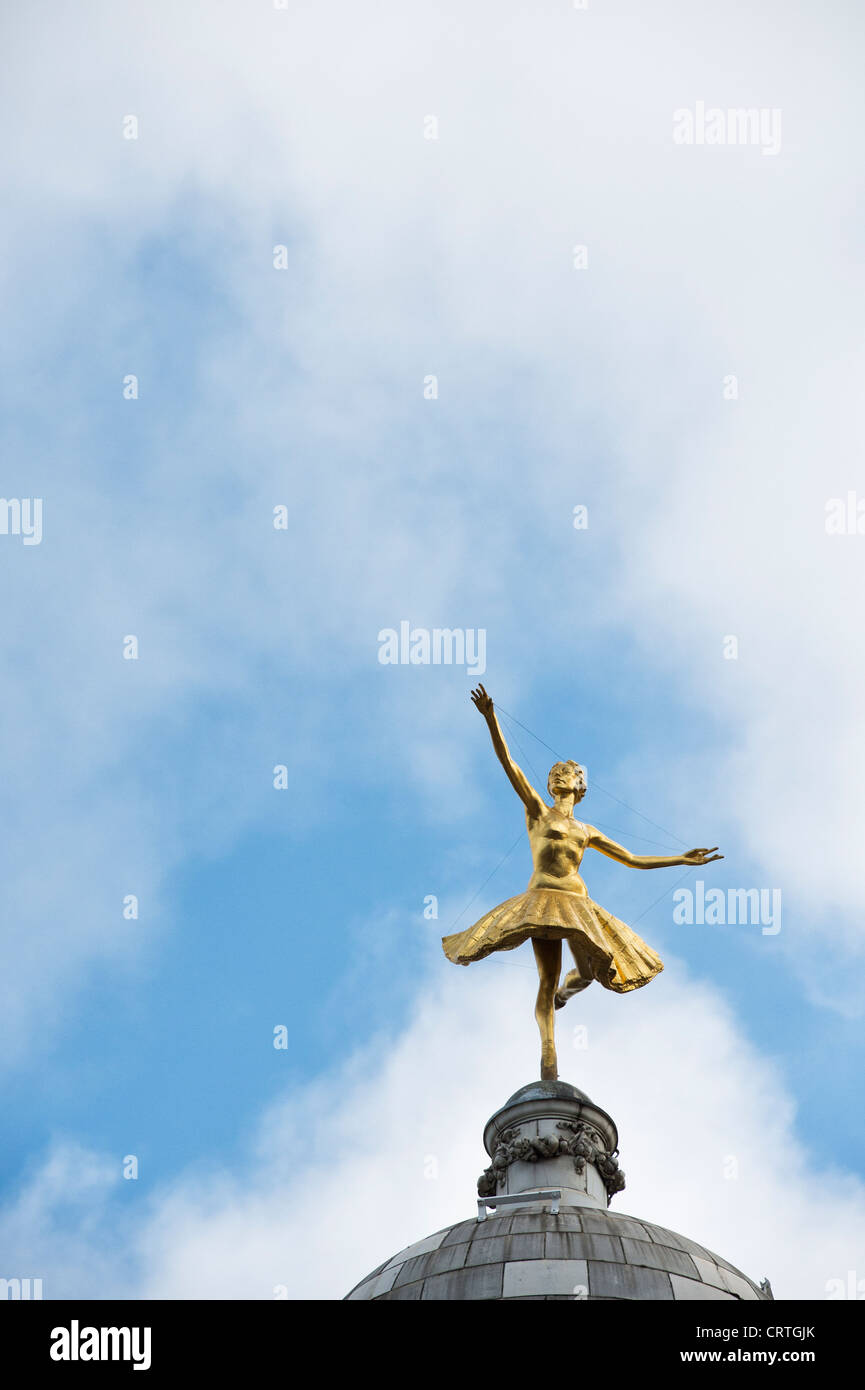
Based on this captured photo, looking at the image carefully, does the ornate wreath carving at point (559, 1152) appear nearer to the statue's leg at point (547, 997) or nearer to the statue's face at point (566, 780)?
the statue's leg at point (547, 997)

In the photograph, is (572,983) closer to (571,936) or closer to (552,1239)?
(571,936)

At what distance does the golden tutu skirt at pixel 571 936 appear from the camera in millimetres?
32094

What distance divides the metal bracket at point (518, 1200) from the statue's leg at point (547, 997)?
2.92m

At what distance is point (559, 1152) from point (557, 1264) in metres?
3.74

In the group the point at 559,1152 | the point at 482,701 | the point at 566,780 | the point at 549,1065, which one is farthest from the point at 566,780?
the point at 559,1152

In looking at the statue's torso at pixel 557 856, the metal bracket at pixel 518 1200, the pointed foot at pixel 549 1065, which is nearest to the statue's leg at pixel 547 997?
the pointed foot at pixel 549 1065

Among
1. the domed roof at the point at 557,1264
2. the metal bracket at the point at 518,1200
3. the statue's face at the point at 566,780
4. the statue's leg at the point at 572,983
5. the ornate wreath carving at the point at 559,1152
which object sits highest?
the statue's face at the point at 566,780

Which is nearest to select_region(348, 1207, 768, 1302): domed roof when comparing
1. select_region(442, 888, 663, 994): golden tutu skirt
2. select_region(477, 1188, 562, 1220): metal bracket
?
select_region(477, 1188, 562, 1220): metal bracket

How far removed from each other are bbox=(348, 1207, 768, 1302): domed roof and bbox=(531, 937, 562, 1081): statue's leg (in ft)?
11.8

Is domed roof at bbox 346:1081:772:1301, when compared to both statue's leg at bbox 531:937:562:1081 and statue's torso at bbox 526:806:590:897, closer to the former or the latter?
statue's leg at bbox 531:937:562:1081
